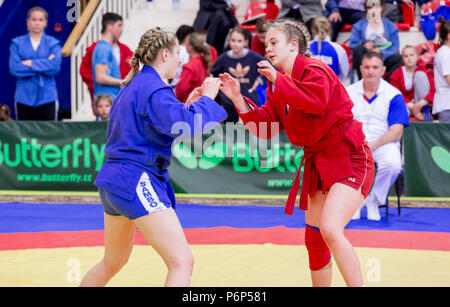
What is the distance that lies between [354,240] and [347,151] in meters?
2.28

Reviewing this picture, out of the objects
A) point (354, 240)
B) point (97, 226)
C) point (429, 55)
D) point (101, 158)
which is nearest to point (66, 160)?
point (101, 158)

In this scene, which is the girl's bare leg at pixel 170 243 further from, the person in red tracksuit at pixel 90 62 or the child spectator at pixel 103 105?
the person in red tracksuit at pixel 90 62

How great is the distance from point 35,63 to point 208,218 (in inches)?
130

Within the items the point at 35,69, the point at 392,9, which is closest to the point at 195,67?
the point at 35,69

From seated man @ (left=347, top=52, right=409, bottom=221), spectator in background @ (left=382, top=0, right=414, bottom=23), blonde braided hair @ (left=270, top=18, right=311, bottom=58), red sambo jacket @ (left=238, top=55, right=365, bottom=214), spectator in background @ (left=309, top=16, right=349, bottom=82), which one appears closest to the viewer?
red sambo jacket @ (left=238, top=55, right=365, bottom=214)

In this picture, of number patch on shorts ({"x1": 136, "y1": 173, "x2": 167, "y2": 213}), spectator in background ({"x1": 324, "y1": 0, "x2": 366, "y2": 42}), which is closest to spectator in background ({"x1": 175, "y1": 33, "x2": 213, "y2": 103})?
spectator in background ({"x1": 324, "y1": 0, "x2": 366, "y2": 42})

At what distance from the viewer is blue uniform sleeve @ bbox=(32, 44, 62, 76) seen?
352 inches

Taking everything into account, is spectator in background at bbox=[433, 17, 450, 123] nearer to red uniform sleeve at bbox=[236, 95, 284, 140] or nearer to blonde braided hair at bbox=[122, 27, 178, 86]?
red uniform sleeve at bbox=[236, 95, 284, 140]

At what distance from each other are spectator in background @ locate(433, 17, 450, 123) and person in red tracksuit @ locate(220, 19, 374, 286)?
496 centimetres

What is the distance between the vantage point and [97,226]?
7.00 m

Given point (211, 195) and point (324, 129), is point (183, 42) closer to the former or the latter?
point (211, 195)

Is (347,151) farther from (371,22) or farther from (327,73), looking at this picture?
(371,22)

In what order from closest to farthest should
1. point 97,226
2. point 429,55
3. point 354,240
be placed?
point 354,240 → point 97,226 → point 429,55

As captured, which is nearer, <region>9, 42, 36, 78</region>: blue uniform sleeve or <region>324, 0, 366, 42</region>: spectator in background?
<region>9, 42, 36, 78</region>: blue uniform sleeve
